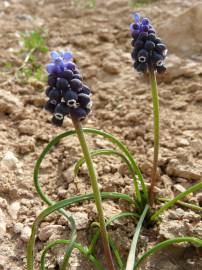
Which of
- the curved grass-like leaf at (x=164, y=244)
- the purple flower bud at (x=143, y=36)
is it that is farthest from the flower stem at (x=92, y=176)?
the purple flower bud at (x=143, y=36)

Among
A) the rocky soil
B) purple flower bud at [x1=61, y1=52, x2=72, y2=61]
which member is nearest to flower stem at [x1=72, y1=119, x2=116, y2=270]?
purple flower bud at [x1=61, y1=52, x2=72, y2=61]

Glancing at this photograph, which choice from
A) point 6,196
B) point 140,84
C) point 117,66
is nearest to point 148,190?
point 6,196

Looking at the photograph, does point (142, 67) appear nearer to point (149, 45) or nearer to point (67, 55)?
point (149, 45)

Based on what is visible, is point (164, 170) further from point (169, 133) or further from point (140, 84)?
point (140, 84)

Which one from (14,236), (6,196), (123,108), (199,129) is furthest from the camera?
(123,108)

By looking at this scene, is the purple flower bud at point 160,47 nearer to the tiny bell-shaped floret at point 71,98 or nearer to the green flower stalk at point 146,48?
the green flower stalk at point 146,48

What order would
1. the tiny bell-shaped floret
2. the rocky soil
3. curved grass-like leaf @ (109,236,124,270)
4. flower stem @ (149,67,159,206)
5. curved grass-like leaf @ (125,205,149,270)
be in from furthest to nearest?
the rocky soil → flower stem @ (149,67,159,206) → curved grass-like leaf @ (109,236,124,270) → curved grass-like leaf @ (125,205,149,270) → the tiny bell-shaped floret

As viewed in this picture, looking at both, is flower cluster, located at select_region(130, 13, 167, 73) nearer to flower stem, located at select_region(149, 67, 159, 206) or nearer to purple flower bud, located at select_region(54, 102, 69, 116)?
flower stem, located at select_region(149, 67, 159, 206)
